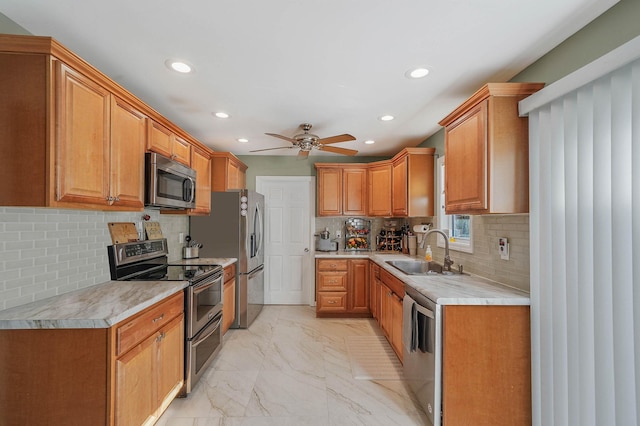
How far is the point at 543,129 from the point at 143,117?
110 inches

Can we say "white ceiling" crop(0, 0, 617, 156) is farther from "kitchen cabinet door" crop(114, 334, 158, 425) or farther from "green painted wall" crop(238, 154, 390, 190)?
"green painted wall" crop(238, 154, 390, 190)

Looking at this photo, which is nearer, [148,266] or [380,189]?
[148,266]

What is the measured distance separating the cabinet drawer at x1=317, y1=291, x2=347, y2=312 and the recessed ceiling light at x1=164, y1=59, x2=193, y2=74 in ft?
10.2

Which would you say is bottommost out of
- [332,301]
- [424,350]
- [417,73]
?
[332,301]

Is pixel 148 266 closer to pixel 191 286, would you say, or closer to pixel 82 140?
pixel 191 286

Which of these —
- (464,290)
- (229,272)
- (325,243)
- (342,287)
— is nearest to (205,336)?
(229,272)

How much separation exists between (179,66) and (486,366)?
2849 millimetres

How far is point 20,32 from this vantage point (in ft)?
5.27

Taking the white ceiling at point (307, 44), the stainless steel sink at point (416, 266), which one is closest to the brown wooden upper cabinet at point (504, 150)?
the white ceiling at point (307, 44)

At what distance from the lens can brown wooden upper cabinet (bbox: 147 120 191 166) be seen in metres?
2.34

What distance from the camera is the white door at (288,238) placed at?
184 inches

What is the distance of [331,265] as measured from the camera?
13.3ft

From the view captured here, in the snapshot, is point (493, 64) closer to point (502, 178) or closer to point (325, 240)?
point (502, 178)

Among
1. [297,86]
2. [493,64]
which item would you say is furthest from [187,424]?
[493,64]
